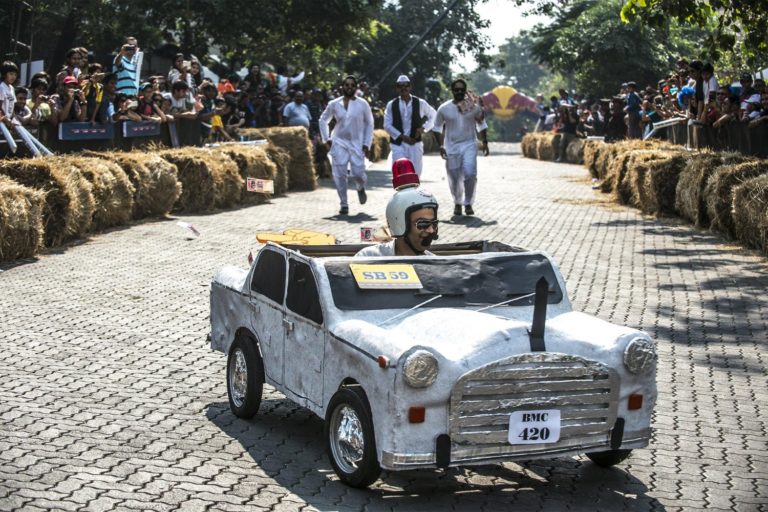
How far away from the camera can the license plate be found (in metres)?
6.38

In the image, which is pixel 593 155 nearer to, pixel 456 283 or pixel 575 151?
pixel 575 151

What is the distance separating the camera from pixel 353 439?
661 cm

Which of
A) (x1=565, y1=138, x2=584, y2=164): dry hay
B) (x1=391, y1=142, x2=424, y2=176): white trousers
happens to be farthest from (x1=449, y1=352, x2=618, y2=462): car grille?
(x1=565, y1=138, x2=584, y2=164): dry hay

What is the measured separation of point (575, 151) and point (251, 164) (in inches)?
883

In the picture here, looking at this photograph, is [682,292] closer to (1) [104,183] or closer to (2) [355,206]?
(1) [104,183]

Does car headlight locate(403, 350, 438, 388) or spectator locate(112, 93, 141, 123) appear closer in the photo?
car headlight locate(403, 350, 438, 388)

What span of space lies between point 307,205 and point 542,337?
1690 centimetres

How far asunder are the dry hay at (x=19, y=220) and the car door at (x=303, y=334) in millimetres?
7922

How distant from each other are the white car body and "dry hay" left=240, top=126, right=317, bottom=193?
19.5 metres

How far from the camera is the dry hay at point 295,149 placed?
88.1 feet

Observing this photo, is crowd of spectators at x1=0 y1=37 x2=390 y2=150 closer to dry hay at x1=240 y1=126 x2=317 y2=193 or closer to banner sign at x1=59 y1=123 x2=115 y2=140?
banner sign at x1=59 y1=123 x2=115 y2=140

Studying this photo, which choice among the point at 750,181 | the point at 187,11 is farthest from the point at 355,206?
the point at 187,11

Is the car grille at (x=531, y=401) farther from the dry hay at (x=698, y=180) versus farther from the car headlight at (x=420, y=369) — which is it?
the dry hay at (x=698, y=180)

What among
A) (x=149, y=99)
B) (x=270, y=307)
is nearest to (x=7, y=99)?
(x=149, y=99)
